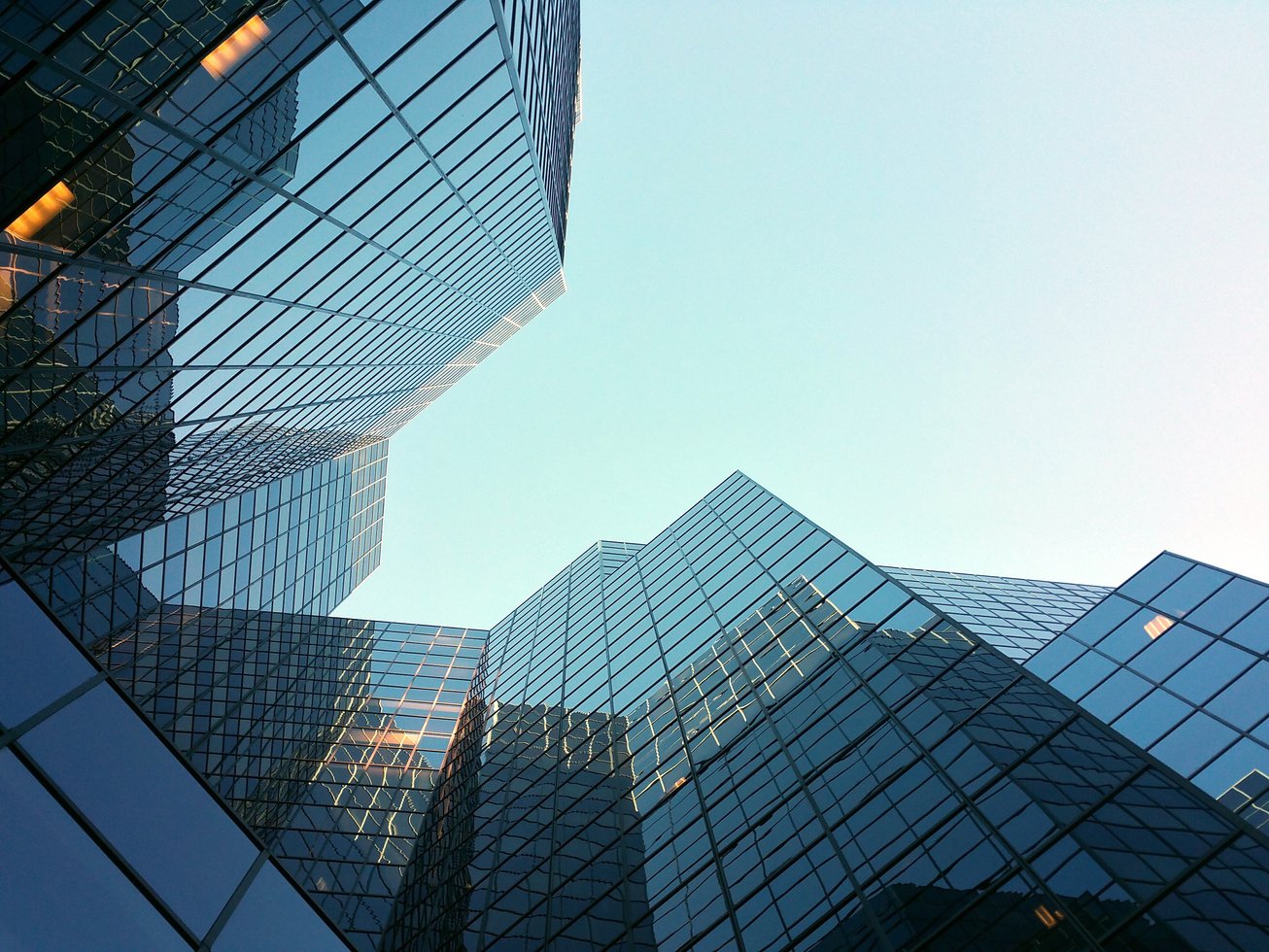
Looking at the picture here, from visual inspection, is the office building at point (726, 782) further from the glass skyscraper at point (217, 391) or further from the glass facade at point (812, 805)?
the glass skyscraper at point (217, 391)

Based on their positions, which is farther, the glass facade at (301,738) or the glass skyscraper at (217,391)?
the glass facade at (301,738)

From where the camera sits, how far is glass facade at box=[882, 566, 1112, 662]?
2883cm

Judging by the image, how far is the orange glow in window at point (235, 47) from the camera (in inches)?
414

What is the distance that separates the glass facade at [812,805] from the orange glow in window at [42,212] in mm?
14662

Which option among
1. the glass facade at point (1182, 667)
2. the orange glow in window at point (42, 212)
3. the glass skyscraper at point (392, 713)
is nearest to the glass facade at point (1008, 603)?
the glass skyscraper at point (392, 713)

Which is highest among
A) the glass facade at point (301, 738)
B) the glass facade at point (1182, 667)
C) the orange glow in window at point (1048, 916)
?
the glass facade at point (301, 738)

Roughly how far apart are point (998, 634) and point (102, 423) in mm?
28273

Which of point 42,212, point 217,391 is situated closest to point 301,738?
point 217,391

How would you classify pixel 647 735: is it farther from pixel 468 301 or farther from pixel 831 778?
pixel 468 301

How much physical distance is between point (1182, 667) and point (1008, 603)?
16.1m

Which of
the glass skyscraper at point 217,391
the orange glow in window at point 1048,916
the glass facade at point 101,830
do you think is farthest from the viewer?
the orange glow in window at point 1048,916

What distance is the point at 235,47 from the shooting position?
10680mm

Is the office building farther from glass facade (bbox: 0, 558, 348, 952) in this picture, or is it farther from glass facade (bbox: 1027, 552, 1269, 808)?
glass facade (bbox: 1027, 552, 1269, 808)

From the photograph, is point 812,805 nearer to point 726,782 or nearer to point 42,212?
point 726,782
